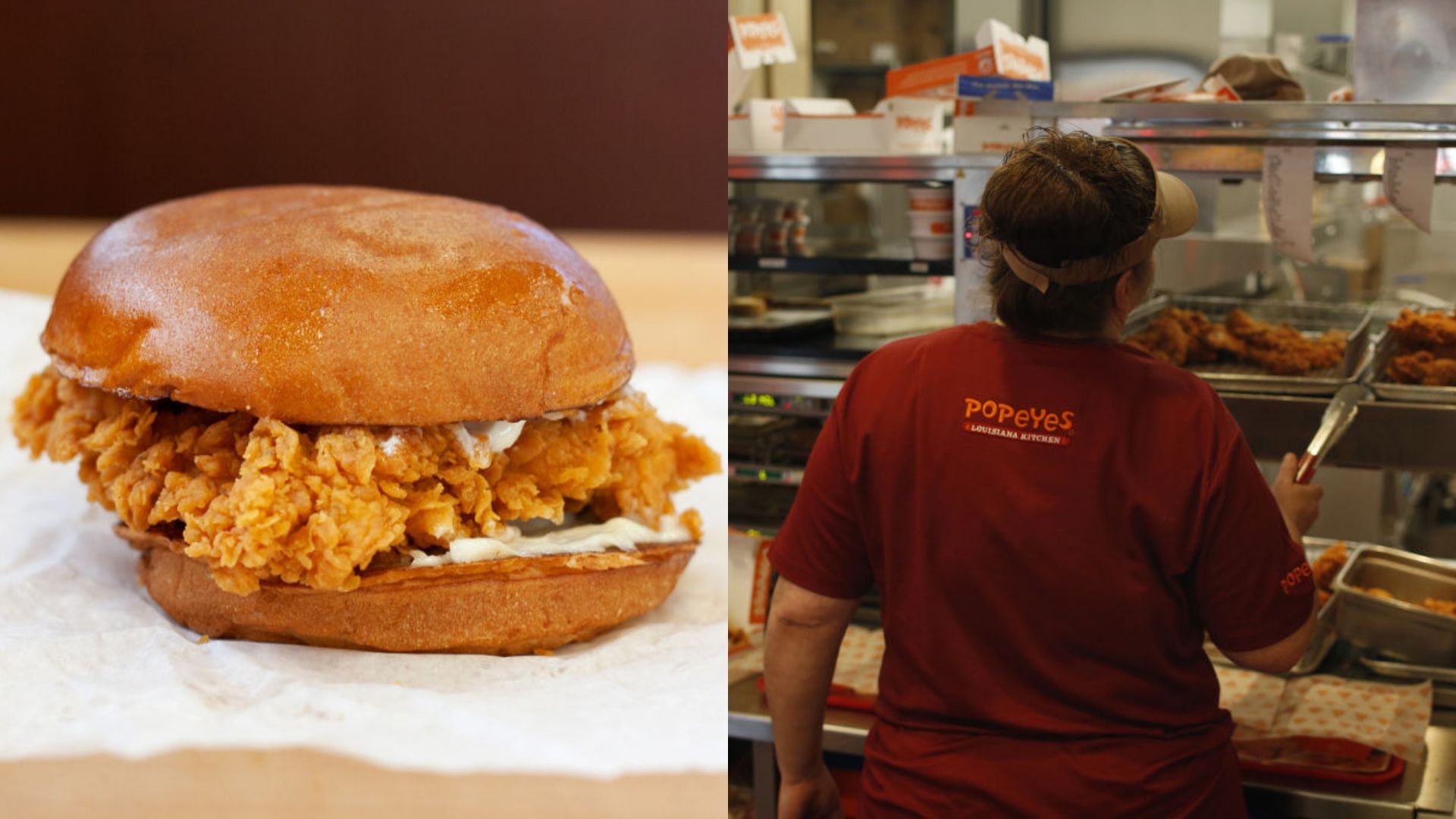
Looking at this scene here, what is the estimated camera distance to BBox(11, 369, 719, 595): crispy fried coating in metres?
1.57

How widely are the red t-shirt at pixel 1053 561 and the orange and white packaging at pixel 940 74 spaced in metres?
0.86

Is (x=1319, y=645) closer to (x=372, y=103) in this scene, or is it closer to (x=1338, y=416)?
(x=1338, y=416)

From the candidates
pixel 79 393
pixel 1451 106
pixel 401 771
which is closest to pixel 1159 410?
pixel 1451 106

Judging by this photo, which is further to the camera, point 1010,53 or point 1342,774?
point 1010,53

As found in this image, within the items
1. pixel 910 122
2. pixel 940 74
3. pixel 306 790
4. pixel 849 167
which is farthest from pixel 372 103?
pixel 306 790

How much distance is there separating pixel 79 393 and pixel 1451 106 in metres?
1.91

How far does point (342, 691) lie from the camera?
1.56 metres

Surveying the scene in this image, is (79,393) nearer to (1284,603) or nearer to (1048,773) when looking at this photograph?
(1048,773)

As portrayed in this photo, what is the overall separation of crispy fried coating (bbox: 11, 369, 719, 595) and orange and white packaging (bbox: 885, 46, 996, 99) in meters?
0.77

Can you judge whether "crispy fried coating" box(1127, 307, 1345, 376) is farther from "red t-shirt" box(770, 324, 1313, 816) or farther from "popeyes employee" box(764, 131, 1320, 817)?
"red t-shirt" box(770, 324, 1313, 816)

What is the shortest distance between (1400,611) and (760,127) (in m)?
1.36

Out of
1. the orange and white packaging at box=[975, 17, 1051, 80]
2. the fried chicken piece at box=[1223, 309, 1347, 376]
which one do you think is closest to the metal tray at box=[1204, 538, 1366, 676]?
the fried chicken piece at box=[1223, 309, 1347, 376]

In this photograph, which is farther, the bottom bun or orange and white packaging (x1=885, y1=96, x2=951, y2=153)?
orange and white packaging (x1=885, y1=96, x2=951, y2=153)

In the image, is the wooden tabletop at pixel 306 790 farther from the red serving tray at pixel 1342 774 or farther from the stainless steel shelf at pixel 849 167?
the stainless steel shelf at pixel 849 167
